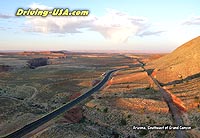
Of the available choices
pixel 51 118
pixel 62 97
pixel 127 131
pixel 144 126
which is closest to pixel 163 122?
pixel 144 126

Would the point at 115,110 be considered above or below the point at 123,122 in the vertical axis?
above

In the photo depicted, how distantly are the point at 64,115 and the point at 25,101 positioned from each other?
2216 centimetres

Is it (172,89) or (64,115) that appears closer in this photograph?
(64,115)

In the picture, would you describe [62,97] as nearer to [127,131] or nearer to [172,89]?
[172,89]

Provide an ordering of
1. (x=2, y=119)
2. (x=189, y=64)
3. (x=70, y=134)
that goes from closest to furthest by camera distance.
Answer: (x=70, y=134), (x=2, y=119), (x=189, y=64)

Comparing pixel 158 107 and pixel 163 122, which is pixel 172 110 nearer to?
pixel 158 107

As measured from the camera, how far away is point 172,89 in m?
60.6

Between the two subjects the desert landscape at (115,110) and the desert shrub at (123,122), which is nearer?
the desert landscape at (115,110)

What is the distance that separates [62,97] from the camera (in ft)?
225

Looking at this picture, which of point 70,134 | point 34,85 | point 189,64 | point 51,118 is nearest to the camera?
point 70,134

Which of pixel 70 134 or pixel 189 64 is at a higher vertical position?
pixel 189 64

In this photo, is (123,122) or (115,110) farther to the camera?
(115,110)

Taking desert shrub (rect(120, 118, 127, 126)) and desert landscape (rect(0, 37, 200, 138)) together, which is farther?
desert shrub (rect(120, 118, 127, 126))

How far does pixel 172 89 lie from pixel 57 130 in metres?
32.0
